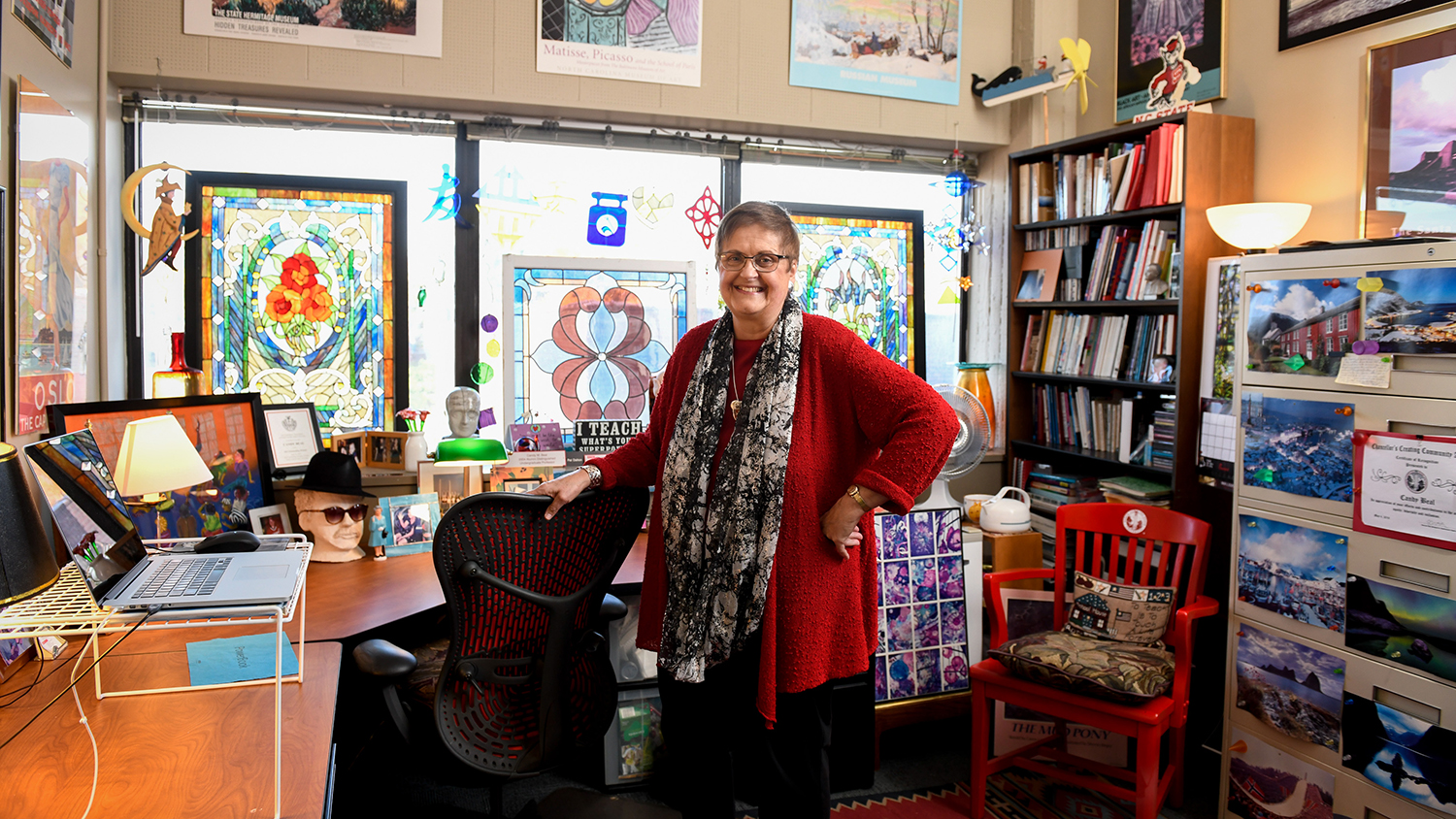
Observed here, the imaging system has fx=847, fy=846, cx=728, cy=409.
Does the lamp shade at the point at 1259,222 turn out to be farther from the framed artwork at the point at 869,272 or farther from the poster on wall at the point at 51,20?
the poster on wall at the point at 51,20

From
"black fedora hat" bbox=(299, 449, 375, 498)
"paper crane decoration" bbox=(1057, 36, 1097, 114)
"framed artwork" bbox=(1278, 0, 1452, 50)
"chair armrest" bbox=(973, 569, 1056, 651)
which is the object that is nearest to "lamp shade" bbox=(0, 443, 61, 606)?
"black fedora hat" bbox=(299, 449, 375, 498)

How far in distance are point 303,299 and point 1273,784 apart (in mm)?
3551

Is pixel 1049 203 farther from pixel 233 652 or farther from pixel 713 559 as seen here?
pixel 233 652

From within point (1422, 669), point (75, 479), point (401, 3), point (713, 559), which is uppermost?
point (401, 3)

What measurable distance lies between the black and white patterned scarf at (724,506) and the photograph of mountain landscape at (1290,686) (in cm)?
159

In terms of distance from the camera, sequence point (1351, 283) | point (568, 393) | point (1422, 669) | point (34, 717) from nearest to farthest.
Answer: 1. point (34, 717)
2. point (1422, 669)
3. point (1351, 283)
4. point (568, 393)

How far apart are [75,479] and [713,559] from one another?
1163 millimetres

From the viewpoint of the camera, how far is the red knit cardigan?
1.62 m

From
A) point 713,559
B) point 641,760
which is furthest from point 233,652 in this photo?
point 641,760

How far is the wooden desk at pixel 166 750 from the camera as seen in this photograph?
116cm

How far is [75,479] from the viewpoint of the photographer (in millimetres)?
1504

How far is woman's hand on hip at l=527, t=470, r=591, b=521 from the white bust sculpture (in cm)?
118

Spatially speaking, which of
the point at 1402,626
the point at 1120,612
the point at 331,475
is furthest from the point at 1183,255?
the point at 331,475

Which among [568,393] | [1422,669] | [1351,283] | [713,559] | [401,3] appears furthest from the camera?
[568,393]
